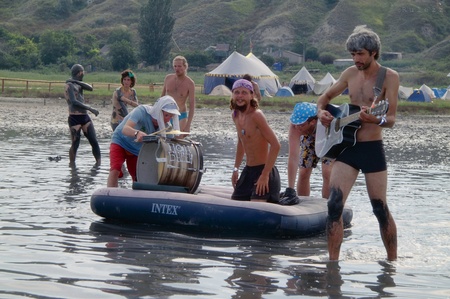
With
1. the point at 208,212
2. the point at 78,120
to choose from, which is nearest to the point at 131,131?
the point at 208,212

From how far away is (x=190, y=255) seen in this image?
824cm

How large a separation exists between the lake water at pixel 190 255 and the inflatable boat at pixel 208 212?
122mm

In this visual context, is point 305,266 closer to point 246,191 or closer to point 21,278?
point 246,191

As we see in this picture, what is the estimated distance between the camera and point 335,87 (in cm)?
823

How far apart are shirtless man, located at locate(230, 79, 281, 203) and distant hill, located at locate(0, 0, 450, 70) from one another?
101737 millimetres

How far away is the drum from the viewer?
984cm

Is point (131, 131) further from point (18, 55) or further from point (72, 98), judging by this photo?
point (18, 55)

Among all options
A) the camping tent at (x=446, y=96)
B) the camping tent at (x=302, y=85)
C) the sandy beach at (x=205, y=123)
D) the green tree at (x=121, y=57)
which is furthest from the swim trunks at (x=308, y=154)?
the green tree at (x=121, y=57)

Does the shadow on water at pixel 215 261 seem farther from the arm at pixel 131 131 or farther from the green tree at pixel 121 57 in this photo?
the green tree at pixel 121 57

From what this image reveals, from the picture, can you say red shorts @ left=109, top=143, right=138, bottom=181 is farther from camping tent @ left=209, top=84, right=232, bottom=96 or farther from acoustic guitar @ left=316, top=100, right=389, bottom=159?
camping tent @ left=209, top=84, right=232, bottom=96

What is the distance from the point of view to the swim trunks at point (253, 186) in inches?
372

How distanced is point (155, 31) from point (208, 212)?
9839 cm

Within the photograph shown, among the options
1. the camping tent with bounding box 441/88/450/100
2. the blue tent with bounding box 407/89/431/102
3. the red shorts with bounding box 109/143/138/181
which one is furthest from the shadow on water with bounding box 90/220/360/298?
the camping tent with bounding box 441/88/450/100

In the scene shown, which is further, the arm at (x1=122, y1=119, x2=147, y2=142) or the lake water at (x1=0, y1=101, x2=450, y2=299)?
the arm at (x1=122, y1=119, x2=147, y2=142)
